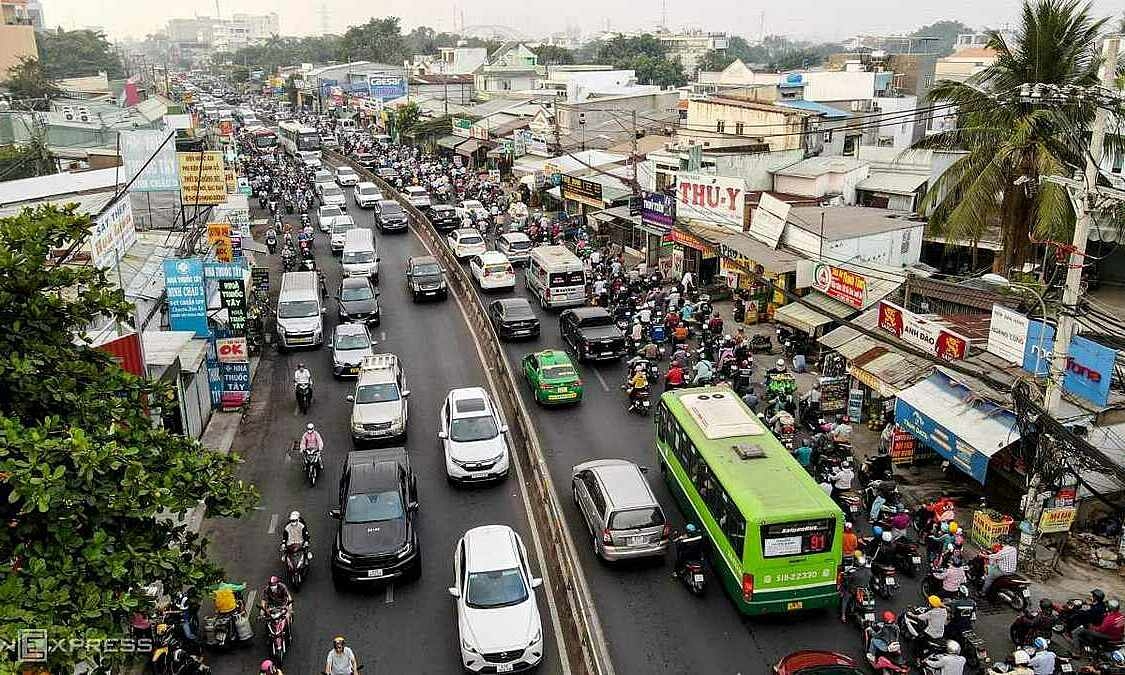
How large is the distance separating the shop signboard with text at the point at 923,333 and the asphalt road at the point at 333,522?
1004 cm

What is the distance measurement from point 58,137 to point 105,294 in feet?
176

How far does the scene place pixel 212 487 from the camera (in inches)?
386

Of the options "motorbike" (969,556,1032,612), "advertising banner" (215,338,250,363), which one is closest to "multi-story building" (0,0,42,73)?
"advertising banner" (215,338,250,363)

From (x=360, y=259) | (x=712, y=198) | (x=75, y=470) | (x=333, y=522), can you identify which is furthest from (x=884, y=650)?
(x=360, y=259)

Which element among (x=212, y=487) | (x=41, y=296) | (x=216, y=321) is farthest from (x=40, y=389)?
(x=216, y=321)

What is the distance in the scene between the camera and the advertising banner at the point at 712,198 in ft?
104

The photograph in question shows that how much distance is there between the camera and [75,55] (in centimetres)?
13388

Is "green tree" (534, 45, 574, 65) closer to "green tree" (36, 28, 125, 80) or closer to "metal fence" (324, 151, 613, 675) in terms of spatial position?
"green tree" (36, 28, 125, 80)

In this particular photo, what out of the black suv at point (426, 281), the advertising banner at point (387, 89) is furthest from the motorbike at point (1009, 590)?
the advertising banner at point (387, 89)

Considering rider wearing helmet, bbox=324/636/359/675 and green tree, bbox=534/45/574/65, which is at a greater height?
green tree, bbox=534/45/574/65

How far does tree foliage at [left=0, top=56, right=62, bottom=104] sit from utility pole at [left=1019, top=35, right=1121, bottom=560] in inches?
3531

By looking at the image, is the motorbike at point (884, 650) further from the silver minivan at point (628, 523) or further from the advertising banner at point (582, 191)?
the advertising banner at point (582, 191)

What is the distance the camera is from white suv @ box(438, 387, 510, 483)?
19.1 metres

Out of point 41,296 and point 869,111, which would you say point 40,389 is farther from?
point 869,111
